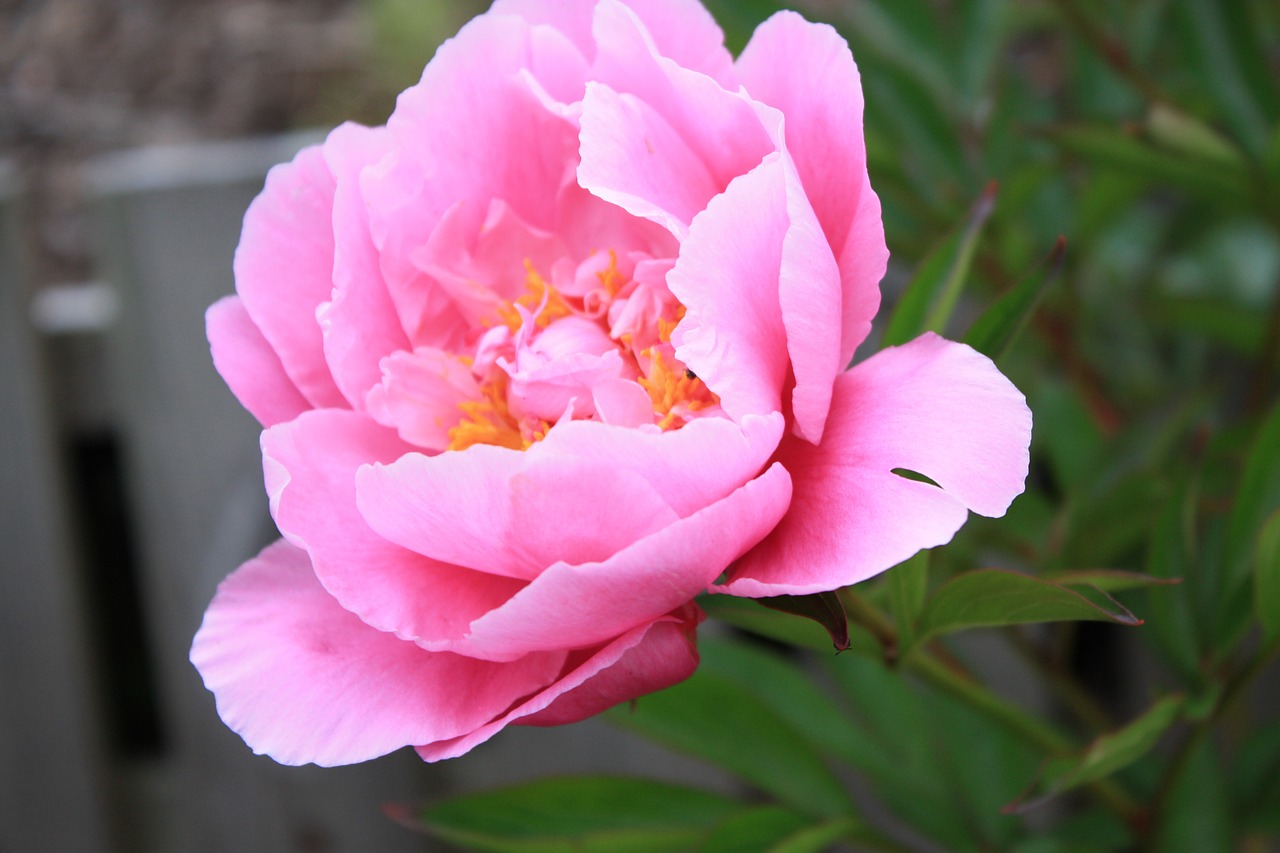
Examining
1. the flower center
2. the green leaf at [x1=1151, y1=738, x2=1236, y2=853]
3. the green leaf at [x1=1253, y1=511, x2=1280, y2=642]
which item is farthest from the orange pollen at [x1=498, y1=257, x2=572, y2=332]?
the green leaf at [x1=1151, y1=738, x2=1236, y2=853]

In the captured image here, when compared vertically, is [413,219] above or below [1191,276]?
above

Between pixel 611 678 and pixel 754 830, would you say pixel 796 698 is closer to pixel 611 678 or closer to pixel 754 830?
pixel 754 830

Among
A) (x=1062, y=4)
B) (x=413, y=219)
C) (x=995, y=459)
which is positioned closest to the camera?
(x=995, y=459)

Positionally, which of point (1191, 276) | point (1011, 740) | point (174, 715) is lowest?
point (174, 715)

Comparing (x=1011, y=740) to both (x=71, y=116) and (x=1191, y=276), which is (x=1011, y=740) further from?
(x=71, y=116)

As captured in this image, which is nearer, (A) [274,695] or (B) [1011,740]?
(A) [274,695]

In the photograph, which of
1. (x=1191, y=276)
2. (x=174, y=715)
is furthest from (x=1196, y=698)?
(x=174, y=715)

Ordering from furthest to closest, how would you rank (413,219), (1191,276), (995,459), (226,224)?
(1191,276)
(226,224)
(413,219)
(995,459)

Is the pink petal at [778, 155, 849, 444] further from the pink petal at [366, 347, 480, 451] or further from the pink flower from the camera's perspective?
the pink petal at [366, 347, 480, 451]
